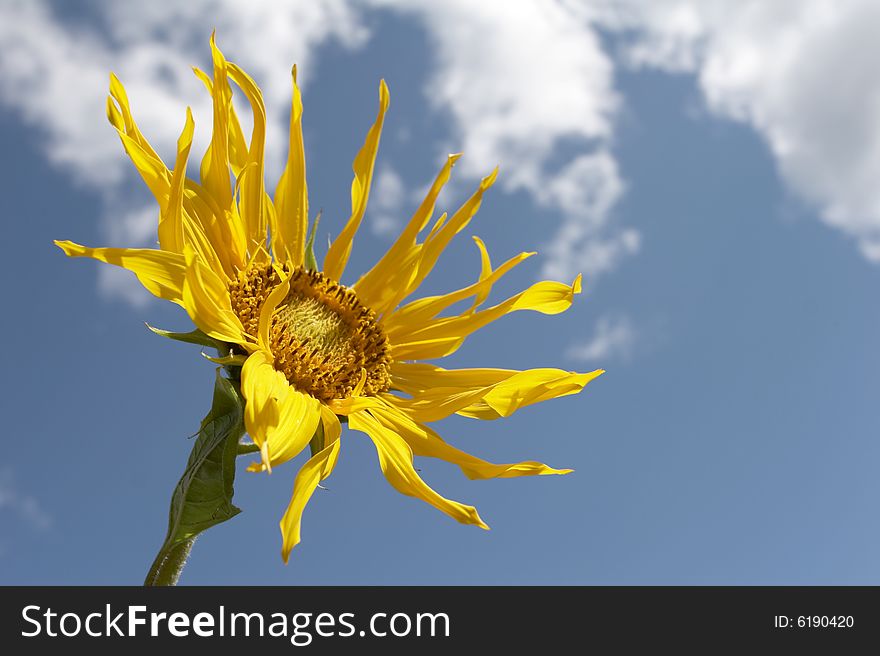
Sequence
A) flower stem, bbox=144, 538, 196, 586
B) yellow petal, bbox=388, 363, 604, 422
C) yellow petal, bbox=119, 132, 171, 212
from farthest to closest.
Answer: yellow petal, bbox=388, 363, 604, 422 → yellow petal, bbox=119, 132, 171, 212 → flower stem, bbox=144, 538, 196, 586

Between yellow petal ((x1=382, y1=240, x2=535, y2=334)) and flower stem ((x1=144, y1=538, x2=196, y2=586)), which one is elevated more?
yellow petal ((x1=382, y1=240, x2=535, y2=334))

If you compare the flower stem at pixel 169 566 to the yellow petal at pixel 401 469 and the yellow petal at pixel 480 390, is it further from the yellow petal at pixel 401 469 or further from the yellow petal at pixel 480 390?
the yellow petal at pixel 480 390

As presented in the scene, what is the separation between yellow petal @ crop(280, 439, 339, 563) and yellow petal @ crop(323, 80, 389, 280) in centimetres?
181

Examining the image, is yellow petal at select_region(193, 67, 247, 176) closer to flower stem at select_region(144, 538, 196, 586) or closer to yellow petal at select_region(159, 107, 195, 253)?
yellow petal at select_region(159, 107, 195, 253)

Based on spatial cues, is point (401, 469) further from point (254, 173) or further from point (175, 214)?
point (254, 173)

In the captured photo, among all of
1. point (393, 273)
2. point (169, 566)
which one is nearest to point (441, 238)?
point (393, 273)

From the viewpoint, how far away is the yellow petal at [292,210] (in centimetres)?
547

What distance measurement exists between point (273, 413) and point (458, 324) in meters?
1.96

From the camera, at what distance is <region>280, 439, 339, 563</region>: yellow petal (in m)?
3.53

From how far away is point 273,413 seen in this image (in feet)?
12.8

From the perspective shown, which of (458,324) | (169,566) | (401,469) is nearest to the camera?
(169,566)

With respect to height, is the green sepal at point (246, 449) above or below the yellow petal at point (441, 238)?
below

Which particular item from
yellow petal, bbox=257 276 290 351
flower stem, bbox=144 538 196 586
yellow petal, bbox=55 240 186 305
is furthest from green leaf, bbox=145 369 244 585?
yellow petal, bbox=55 240 186 305

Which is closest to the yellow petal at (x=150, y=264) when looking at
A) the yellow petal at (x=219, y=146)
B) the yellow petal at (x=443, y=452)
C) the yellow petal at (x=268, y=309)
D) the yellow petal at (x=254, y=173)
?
the yellow petal at (x=268, y=309)
